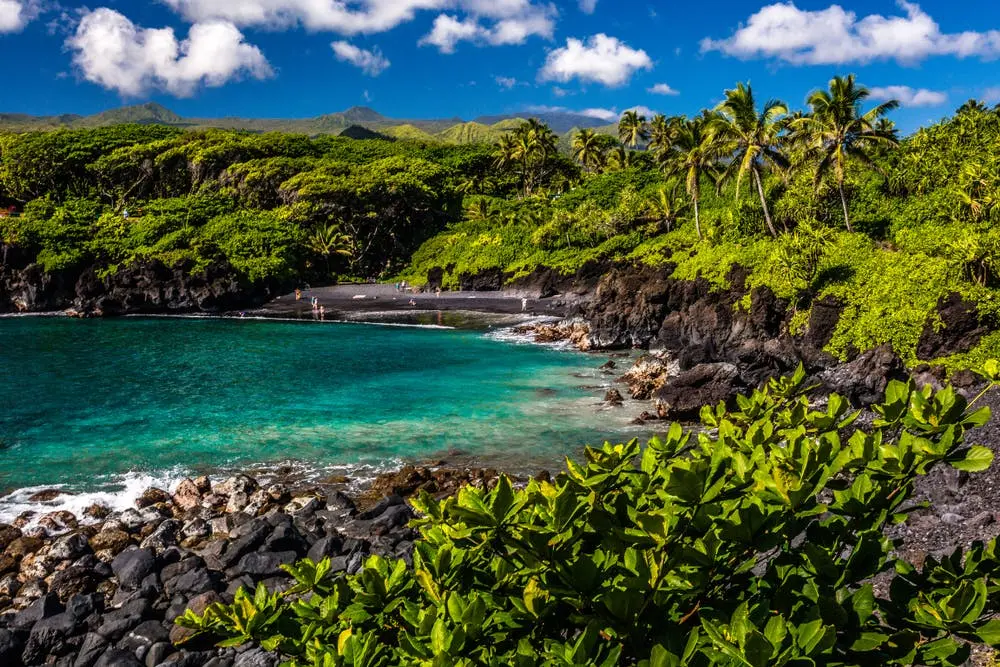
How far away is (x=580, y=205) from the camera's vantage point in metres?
74.8

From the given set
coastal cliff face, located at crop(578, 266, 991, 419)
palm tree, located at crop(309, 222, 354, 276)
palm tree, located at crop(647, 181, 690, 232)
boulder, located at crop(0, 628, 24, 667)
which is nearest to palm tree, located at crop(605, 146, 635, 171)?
palm tree, located at crop(647, 181, 690, 232)

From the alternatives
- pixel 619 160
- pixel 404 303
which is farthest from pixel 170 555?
pixel 619 160

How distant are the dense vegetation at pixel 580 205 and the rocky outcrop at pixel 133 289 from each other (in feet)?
5.34

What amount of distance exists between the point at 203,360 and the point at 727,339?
114ft

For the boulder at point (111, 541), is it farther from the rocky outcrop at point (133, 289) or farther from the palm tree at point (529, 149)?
the palm tree at point (529, 149)

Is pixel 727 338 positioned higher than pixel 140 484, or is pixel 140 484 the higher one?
pixel 727 338

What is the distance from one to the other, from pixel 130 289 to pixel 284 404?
48.5 meters

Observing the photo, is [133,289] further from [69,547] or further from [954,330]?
[954,330]

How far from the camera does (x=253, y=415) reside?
29672mm

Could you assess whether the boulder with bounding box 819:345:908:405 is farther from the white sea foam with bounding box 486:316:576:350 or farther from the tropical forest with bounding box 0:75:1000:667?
the white sea foam with bounding box 486:316:576:350

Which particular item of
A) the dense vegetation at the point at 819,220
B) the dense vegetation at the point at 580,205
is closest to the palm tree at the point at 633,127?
the dense vegetation at the point at 580,205

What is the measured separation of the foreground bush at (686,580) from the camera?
340 centimetres

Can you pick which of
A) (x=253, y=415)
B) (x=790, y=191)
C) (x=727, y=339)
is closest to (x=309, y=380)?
(x=253, y=415)

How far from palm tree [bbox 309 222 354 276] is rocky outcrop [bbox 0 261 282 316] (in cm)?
1185
